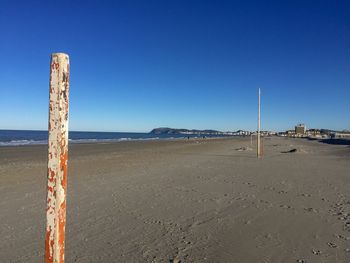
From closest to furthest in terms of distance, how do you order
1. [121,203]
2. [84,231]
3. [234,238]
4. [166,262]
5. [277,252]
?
[166,262], [277,252], [234,238], [84,231], [121,203]

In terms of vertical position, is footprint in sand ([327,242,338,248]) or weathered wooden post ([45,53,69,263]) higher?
weathered wooden post ([45,53,69,263])

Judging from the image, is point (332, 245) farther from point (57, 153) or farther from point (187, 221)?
point (57, 153)

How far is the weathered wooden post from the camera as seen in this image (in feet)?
9.14

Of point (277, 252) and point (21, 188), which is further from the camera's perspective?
point (21, 188)

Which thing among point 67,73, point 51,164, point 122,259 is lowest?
point 122,259

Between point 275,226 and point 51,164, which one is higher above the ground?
point 51,164

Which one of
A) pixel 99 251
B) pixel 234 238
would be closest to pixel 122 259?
pixel 99 251

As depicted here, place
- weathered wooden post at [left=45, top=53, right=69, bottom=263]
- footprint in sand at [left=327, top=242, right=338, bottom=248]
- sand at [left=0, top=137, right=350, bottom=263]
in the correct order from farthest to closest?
1. footprint in sand at [left=327, top=242, right=338, bottom=248]
2. sand at [left=0, top=137, right=350, bottom=263]
3. weathered wooden post at [left=45, top=53, right=69, bottom=263]

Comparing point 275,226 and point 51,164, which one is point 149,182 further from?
point 51,164

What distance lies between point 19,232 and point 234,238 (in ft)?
12.1

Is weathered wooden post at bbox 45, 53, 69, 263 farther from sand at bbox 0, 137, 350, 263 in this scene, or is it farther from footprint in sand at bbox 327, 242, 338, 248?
footprint in sand at bbox 327, 242, 338, 248

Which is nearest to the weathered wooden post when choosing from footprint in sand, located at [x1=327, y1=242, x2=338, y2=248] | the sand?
the sand

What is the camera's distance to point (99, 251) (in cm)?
519

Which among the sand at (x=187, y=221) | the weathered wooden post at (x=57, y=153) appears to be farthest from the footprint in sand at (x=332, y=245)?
the weathered wooden post at (x=57, y=153)
